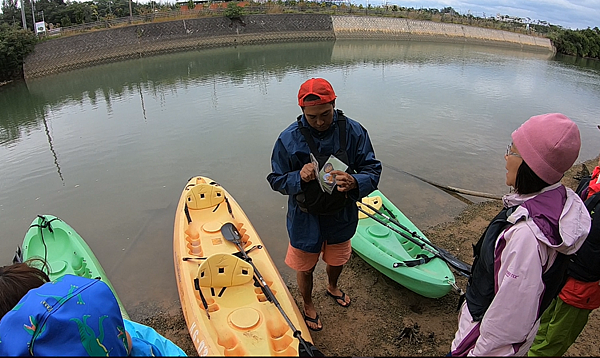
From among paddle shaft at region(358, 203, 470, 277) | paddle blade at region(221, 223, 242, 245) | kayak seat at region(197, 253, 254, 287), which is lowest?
paddle shaft at region(358, 203, 470, 277)

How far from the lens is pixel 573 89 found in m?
16.7

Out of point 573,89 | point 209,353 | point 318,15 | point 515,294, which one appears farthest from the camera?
point 318,15

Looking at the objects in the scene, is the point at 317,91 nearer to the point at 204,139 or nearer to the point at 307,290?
the point at 307,290

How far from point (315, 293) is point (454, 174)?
4.76 meters

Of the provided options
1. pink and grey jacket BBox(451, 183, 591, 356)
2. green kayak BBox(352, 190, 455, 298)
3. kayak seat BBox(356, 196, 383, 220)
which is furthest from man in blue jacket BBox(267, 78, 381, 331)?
kayak seat BBox(356, 196, 383, 220)

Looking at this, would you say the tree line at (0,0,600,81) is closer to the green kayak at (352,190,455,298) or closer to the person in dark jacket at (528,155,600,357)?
the green kayak at (352,190,455,298)

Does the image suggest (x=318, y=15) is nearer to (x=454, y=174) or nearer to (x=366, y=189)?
(x=454, y=174)

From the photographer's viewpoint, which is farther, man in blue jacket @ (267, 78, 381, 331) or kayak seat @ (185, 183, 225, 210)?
kayak seat @ (185, 183, 225, 210)

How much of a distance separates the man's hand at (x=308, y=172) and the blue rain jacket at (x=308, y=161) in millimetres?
63

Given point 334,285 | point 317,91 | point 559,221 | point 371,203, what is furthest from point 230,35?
point 559,221

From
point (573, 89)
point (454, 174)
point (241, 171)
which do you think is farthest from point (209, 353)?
point (573, 89)

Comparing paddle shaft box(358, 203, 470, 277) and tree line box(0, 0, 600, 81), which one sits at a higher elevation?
tree line box(0, 0, 600, 81)

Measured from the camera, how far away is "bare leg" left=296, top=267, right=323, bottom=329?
3172mm

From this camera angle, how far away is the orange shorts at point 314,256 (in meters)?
2.98
